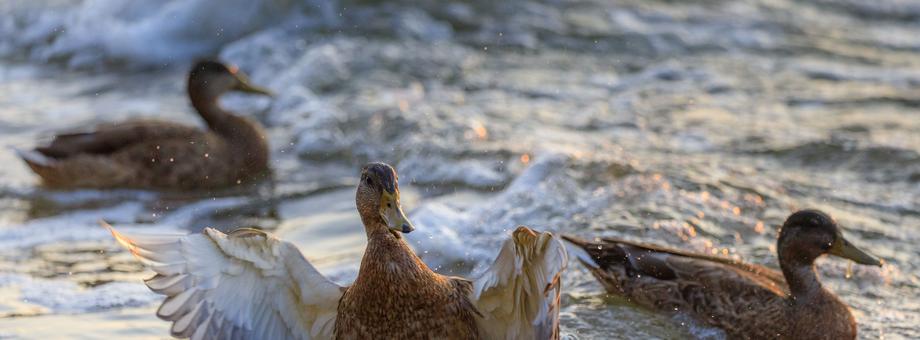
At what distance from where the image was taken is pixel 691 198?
7711 millimetres

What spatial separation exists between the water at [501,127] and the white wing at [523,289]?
38.7 inches

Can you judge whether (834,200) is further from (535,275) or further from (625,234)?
(535,275)

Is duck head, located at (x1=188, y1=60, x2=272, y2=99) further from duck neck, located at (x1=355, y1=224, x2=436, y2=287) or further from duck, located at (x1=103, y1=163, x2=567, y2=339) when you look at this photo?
duck neck, located at (x1=355, y1=224, x2=436, y2=287)

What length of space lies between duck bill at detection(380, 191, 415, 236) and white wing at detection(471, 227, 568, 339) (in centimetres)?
37

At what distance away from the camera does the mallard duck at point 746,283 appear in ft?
18.7

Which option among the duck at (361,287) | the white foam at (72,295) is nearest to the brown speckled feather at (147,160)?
the white foam at (72,295)

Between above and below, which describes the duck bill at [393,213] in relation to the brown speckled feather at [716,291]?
above

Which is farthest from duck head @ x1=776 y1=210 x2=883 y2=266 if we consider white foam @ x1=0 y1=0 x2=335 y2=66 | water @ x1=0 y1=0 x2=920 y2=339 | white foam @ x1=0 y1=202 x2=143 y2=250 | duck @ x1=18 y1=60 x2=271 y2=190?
white foam @ x1=0 y1=0 x2=335 y2=66

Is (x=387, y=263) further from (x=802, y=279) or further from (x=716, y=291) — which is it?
(x=802, y=279)

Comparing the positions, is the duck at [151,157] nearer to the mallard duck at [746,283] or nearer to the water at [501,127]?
the water at [501,127]

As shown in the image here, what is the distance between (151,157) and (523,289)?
4.92 metres

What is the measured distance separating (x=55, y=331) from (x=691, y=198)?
391cm

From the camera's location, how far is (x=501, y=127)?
991 centimetres

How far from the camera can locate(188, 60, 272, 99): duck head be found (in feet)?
31.2
